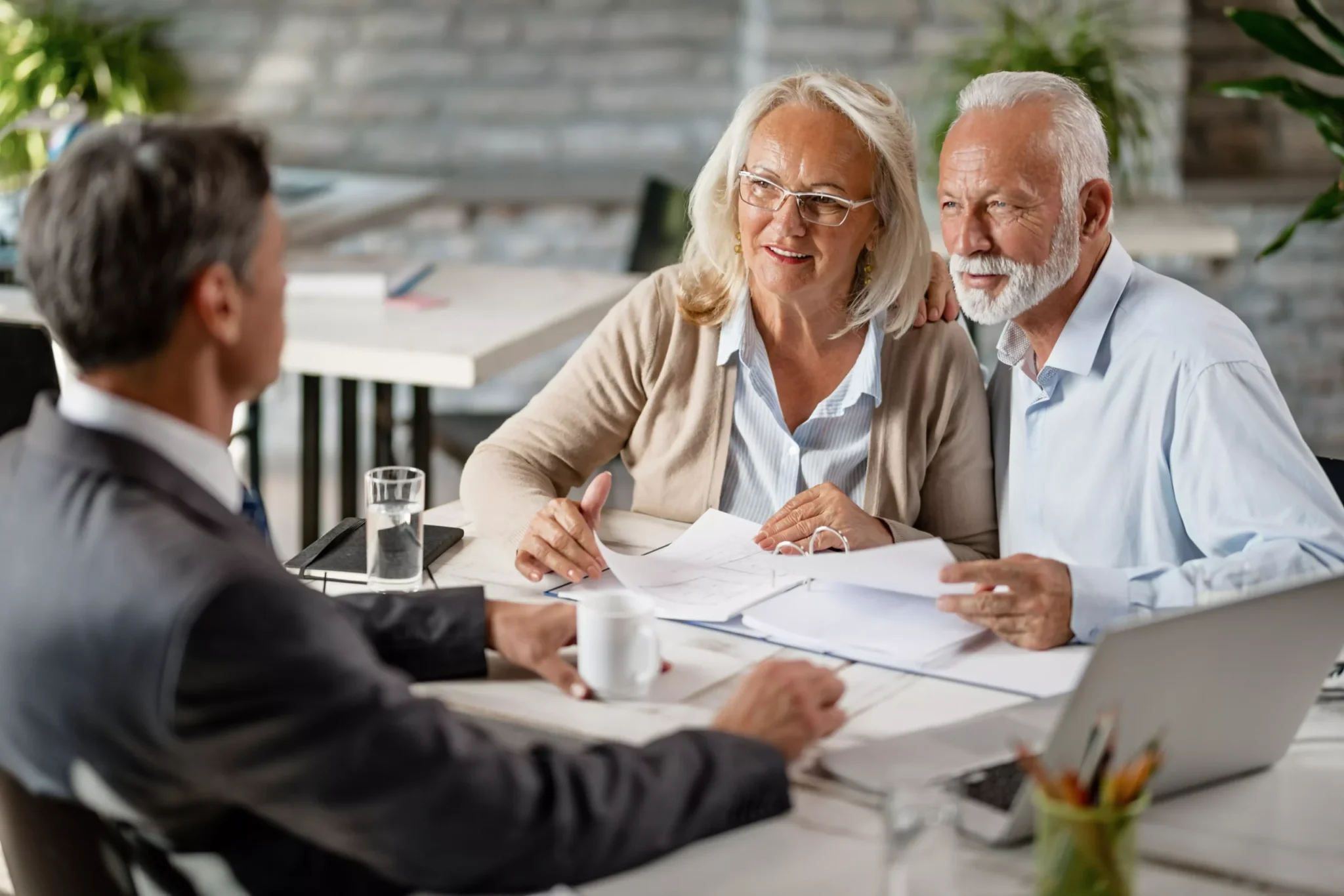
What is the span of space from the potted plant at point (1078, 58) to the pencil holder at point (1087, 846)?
3.16 m

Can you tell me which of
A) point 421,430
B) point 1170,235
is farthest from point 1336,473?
point 1170,235

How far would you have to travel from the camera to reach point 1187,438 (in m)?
1.86

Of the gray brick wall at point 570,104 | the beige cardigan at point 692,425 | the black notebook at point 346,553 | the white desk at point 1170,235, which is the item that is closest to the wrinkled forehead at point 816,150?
the beige cardigan at point 692,425

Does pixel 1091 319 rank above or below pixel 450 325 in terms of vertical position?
above

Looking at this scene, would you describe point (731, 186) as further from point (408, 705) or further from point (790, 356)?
point (408, 705)

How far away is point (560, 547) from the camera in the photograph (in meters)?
1.81

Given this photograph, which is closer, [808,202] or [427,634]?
Answer: [427,634]

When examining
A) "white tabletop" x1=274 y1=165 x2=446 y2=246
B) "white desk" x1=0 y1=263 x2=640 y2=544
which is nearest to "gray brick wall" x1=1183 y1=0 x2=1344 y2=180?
"white desk" x1=0 y1=263 x2=640 y2=544

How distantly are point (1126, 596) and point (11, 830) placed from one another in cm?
112

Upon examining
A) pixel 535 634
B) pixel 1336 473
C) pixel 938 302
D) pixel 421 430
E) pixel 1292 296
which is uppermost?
pixel 938 302

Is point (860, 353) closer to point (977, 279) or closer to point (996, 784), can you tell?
point (977, 279)

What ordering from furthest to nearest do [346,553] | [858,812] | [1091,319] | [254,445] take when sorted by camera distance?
1. [254,445]
2. [1091,319]
3. [346,553]
4. [858,812]

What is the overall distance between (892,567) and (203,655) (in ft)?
2.78

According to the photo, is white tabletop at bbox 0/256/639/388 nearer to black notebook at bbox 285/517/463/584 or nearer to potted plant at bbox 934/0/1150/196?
black notebook at bbox 285/517/463/584
